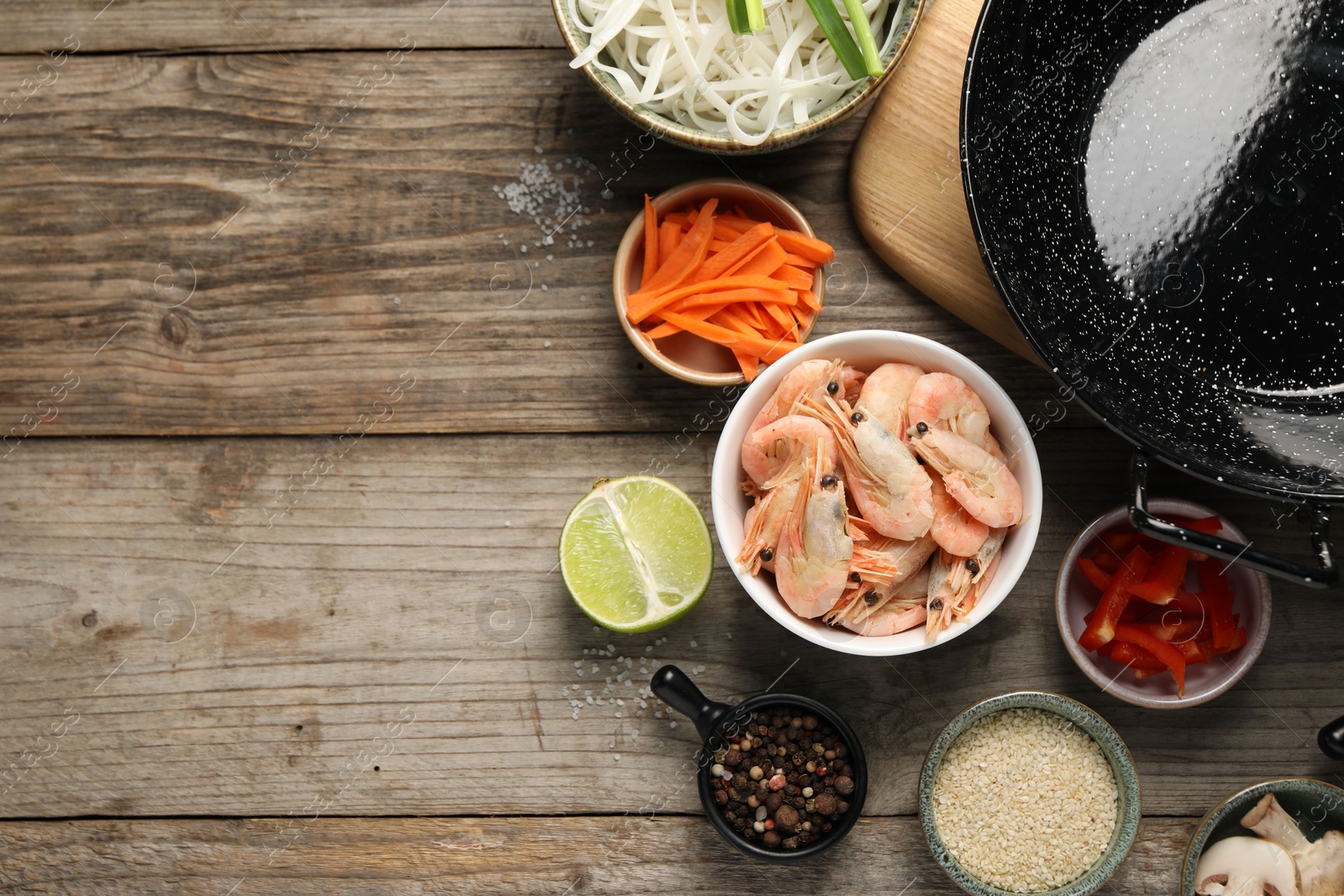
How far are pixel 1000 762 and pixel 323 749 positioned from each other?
3.78ft

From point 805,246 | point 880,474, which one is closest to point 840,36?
point 805,246

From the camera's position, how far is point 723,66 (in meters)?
1.35

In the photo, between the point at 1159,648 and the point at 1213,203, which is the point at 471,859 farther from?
the point at 1213,203

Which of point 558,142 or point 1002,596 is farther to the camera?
point 558,142

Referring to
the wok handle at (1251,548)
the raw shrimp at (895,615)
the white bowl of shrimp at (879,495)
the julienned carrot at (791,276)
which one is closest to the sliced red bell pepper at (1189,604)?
the wok handle at (1251,548)

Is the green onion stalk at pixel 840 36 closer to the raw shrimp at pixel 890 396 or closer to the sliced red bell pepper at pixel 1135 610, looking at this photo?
the raw shrimp at pixel 890 396

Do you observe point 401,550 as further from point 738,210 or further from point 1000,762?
point 1000,762

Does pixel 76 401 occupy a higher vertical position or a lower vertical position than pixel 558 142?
lower

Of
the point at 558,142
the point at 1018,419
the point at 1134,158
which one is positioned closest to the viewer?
the point at 1018,419

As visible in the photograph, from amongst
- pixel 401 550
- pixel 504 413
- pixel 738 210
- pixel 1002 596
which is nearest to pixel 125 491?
pixel 401 550

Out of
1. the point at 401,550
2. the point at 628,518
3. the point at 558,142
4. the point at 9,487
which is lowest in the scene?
the point at 9,487

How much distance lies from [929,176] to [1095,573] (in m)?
0.68

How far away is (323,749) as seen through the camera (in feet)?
5.16

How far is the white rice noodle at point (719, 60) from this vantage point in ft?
4.33
